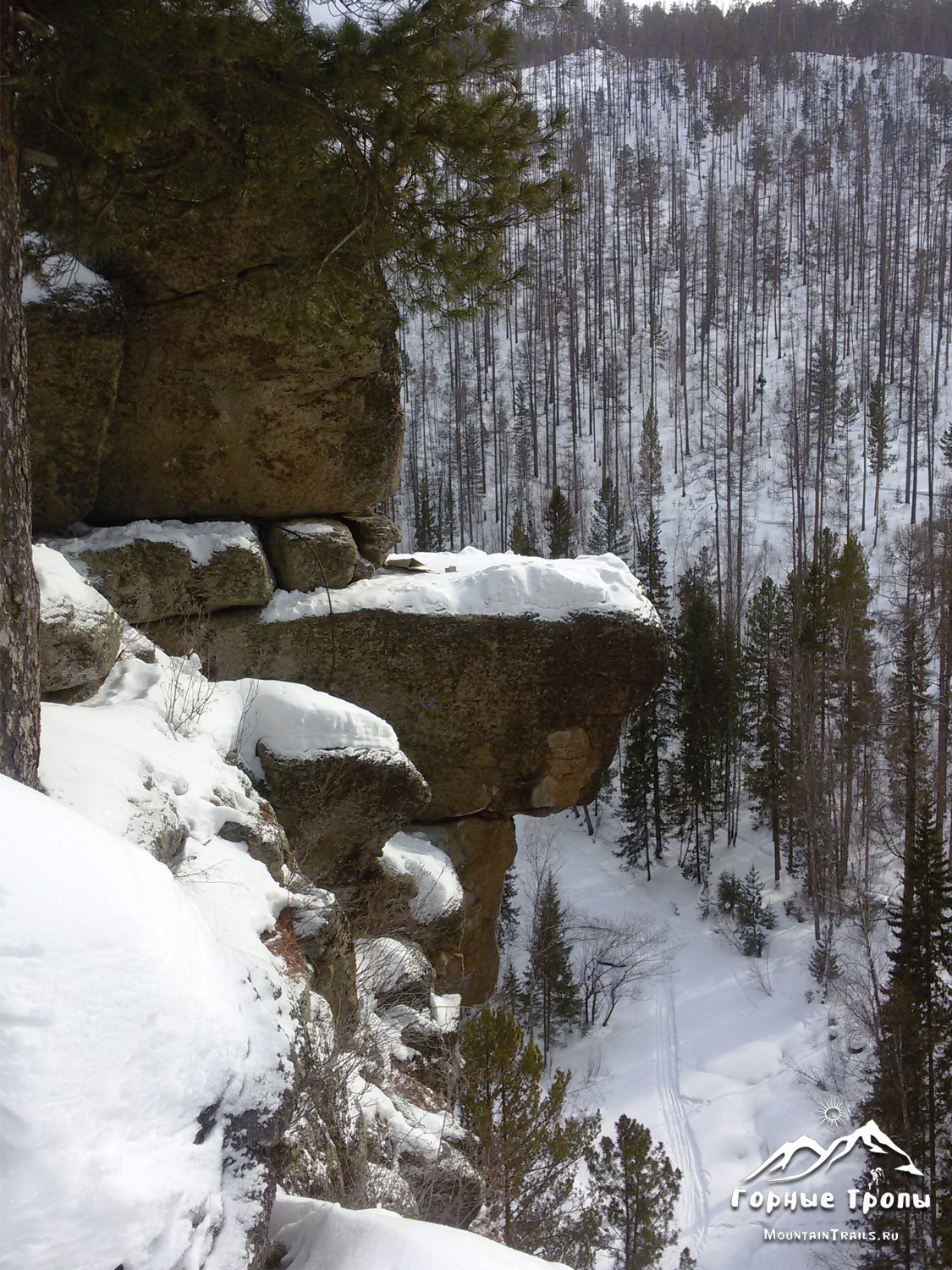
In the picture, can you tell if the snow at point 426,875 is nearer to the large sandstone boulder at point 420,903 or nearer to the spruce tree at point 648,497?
the large sandstone boulder at point 420,903

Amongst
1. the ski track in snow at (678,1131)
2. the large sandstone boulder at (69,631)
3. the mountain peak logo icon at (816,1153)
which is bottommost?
the ski track in snow at (678,1131)

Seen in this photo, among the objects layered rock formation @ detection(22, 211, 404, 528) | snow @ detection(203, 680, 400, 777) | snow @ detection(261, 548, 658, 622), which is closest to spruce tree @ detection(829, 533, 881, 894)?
snow @ detection(261, 548, 658, 622)

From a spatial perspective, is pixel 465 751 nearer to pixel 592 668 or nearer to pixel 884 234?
pixel 592 668

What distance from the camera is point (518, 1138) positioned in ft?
32.0

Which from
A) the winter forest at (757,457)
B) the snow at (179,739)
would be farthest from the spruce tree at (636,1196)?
the snow at (179,739)

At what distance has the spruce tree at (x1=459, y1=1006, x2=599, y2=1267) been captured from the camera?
9117 millimetres

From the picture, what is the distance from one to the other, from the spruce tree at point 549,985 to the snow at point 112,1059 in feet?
59.7

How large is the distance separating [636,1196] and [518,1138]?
13.0 ft

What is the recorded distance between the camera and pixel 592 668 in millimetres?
11008

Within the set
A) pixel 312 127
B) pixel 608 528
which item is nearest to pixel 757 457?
pixel 608 528

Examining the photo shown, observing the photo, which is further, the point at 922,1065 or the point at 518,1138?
the point at 922,1065

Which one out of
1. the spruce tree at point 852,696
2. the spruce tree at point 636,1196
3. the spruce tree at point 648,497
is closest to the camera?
the spruce tree at point 636,1196

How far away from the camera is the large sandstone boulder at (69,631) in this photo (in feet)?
16.2

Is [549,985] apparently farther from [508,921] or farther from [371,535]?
[371,535]
